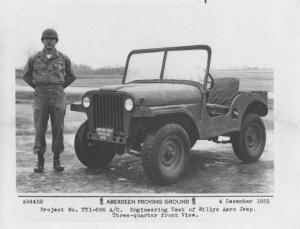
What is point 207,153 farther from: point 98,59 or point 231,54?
point 98,59

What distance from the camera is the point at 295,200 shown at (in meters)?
5.70

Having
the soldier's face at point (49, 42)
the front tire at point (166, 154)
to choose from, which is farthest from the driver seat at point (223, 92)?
the soldier's face at point (49, 42)

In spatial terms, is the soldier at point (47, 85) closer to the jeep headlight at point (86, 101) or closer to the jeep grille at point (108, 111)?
the jeep headlight at point (86, 101)

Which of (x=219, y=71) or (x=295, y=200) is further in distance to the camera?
(x=219, y=71)

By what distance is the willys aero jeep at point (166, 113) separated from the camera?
5.49 m

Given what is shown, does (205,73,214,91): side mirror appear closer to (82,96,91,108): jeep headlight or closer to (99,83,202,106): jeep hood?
(99,83,202,106): jeep hood

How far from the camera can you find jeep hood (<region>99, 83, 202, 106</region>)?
18.2 ft

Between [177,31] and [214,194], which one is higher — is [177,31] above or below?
above

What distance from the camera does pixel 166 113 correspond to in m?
5.48

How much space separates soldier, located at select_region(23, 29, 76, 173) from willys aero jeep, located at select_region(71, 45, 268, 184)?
222 mm

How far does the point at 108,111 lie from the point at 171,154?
81 cm

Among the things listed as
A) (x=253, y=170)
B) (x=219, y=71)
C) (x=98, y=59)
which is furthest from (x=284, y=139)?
(x=98, y=59)

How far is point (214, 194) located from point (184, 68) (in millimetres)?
1503

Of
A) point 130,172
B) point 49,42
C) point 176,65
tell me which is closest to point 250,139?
point 176,65
